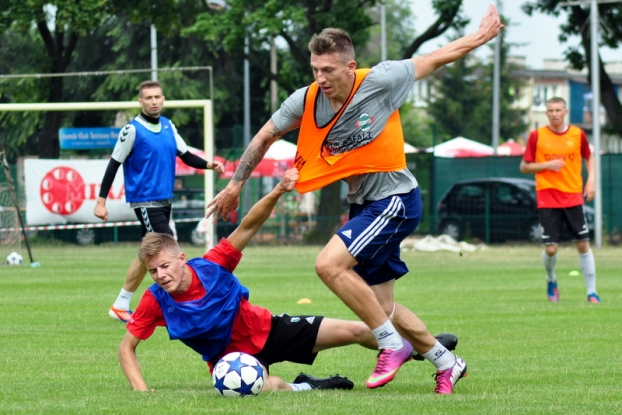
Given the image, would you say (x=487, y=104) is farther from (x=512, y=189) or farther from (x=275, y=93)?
(x=512, y=189)

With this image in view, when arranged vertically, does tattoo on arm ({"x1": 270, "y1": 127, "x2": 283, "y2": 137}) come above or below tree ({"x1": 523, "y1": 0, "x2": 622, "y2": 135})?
below

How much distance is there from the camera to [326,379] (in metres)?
6.70

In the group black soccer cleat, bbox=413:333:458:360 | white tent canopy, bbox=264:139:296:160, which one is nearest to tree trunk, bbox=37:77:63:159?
white tent canopy, bbox=264:139:296:160

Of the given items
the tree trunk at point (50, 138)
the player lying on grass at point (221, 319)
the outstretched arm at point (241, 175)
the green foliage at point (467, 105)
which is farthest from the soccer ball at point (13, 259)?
the green foliage at point (467, 105)

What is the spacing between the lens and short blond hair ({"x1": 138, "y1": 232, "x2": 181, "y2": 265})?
615cm

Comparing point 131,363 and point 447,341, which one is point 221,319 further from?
point 447,341

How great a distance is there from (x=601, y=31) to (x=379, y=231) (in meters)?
26.4

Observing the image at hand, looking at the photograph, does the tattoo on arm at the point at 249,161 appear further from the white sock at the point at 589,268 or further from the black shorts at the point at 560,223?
the white sock at the point at 589,268

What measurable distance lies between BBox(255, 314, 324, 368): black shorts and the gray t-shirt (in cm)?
81

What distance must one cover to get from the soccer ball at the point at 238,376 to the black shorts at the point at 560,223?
7.15 m

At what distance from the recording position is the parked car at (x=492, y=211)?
91.2ft

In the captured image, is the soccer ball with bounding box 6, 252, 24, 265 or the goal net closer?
the soccer ball with bounding box 6, 252, 24, 265

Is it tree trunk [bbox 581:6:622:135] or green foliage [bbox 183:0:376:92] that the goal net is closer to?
green foliage [bbox 183:0:376:92]

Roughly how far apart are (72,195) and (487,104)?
55885 mm
